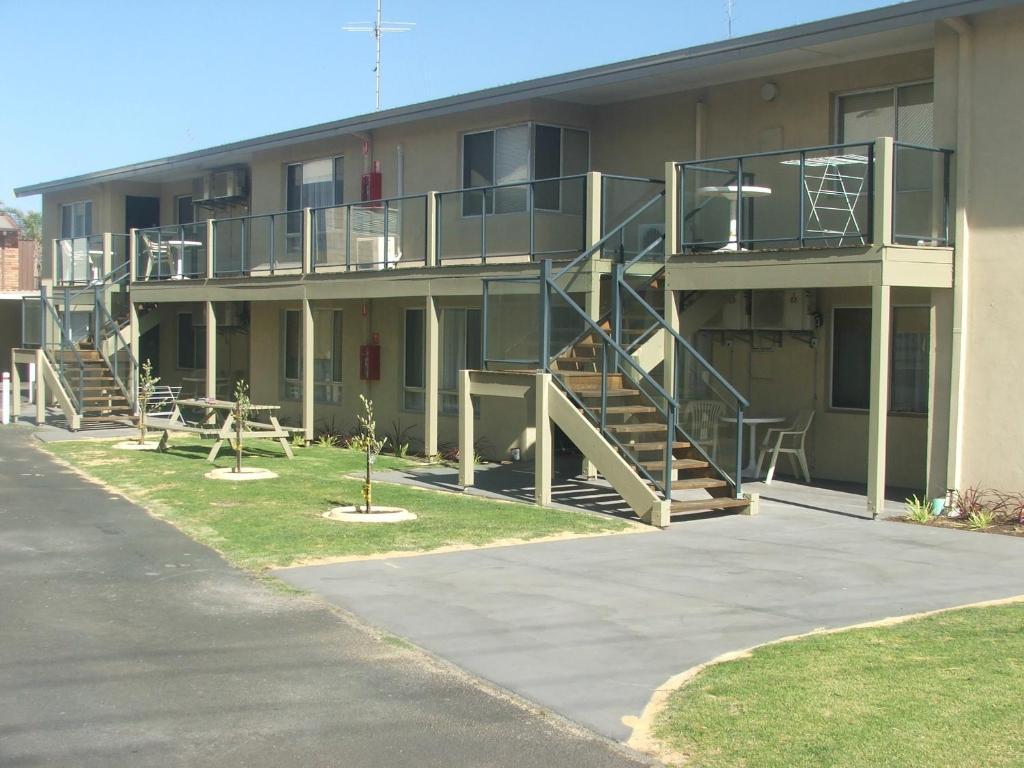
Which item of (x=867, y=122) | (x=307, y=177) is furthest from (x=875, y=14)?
(x=307, y=177)

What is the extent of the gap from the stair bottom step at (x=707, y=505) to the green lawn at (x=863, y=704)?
476cm

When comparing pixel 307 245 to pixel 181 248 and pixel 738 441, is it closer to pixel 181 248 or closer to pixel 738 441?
pixel 181 248

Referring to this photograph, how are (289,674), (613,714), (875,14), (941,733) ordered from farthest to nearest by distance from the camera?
(875,14) < (289,674) < (613,714) < (941,733)

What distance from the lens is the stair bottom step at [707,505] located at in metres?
12.6

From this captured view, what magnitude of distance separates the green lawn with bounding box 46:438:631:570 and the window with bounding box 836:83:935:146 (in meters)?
6.21

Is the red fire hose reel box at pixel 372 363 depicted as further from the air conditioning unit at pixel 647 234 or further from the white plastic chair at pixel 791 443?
the white plastic chair at pixel 791 443

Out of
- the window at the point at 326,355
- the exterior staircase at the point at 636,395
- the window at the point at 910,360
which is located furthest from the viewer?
the window at the point at 326,355

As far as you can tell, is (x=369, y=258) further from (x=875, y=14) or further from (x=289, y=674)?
(x=289, y=674)

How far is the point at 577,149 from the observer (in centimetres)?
1866

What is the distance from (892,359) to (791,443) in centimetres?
184

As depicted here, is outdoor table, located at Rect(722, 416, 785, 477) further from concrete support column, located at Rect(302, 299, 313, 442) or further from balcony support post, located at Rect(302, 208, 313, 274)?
balcony support post, located at Rect(302, 208, 313, 274)

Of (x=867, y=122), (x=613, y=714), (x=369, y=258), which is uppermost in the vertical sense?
(x=867, y=122)

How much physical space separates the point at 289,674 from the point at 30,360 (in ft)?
66.0

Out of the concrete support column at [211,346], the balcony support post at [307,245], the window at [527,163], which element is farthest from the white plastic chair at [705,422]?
the concrete support column at [211,346]
